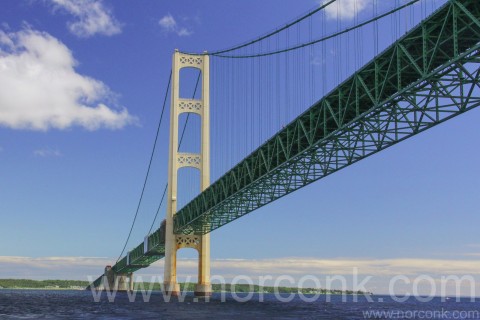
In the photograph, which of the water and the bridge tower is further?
the bridge tower

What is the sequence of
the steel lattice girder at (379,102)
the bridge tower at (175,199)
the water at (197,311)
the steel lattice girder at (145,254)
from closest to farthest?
1. the steel lattice girder at (379,102)
2. the water at (197,311)
3. the bridge tower at (175,199)
4. the steel lattice girder at (145,254)

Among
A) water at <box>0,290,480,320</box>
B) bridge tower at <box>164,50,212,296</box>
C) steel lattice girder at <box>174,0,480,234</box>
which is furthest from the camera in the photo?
bridge tower at <box>164,50,212,296</box>

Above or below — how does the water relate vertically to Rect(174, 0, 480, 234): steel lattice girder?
below

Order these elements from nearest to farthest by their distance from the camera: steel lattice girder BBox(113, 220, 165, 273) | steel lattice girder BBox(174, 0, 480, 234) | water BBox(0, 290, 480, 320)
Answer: steel lattice girder BBox(174, 0, 480, 234), water BBox(0, 290, 480, 320), steel lattice girder BBox(113, 220, 165, 273)

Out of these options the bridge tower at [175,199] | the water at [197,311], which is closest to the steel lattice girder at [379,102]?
the water at [197,311]

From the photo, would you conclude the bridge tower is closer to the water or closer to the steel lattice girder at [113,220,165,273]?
the steel lattice girder at [113,220,165,273]

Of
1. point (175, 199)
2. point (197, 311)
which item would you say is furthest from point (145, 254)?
point (197, 311)

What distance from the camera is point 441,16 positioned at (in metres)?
25.9

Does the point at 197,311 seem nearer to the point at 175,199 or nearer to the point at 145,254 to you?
the point at 175,199

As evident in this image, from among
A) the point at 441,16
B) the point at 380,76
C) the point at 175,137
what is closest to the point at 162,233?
the point at 175,137

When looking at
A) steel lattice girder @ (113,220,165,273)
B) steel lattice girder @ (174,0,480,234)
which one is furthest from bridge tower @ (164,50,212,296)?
steel lattice girder @ (174,0,480,234)

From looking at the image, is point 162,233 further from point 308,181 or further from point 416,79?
point 416,79

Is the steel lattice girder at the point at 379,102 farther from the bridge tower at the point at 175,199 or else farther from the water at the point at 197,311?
the bridge tower at the point at 175,199

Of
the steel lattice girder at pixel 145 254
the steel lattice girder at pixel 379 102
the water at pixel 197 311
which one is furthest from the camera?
the steel lattice girder at pixel 145 254
